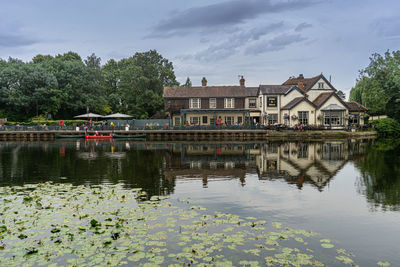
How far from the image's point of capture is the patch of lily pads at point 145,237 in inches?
266

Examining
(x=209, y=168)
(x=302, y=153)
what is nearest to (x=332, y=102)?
(x=302, y=153)

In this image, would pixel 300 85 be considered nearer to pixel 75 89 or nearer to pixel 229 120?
pixel 229 120

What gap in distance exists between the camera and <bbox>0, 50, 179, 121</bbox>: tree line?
2306 inches

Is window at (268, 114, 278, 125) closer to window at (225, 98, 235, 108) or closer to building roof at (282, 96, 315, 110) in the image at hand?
building roof at (282, 96, 315, 110)

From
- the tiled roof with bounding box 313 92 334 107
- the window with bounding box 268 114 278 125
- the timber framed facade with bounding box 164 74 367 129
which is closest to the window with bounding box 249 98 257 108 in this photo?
the timber framed facade with bounding box 164 74 367 129

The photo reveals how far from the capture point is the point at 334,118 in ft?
170

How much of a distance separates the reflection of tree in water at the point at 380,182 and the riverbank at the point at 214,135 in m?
23.7

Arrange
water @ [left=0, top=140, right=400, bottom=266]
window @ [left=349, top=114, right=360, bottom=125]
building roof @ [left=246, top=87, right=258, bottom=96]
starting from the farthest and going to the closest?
building roof @ [left=246, top=87, right=258, bottom=96] < window @ [left=349, top=114, right=360, bottom=125] < water @ [left=0, top=140, right=400, bottom=266]

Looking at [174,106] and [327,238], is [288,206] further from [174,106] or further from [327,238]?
[174,106]

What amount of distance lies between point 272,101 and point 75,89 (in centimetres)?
3992

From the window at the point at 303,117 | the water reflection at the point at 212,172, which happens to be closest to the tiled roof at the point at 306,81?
the window at the point at 303,117

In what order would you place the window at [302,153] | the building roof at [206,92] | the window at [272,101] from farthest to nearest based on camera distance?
the building roof at [206,92] < the window at [272,101] < the window at [302,153]

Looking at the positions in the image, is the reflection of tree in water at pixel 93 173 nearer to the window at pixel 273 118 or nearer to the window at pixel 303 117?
the window at pixel 273 118

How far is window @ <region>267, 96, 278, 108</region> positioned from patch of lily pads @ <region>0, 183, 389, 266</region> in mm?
44587
